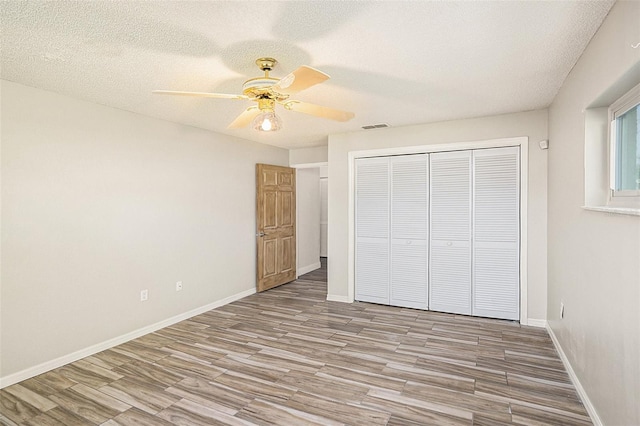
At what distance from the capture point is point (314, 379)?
107 inches

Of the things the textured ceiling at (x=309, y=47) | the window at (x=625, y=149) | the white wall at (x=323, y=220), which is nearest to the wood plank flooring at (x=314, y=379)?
the window at (x=625, y=149)

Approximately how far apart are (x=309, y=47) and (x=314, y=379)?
2443mm

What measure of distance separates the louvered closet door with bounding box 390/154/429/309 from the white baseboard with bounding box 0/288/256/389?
245 cm

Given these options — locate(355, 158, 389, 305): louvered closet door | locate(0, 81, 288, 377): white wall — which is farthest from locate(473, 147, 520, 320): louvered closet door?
locate(0, 81, 288, 377): white wall

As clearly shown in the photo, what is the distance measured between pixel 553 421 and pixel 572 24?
2.39m

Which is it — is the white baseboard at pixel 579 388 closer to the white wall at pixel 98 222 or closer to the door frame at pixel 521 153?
the door frame at pixel 521 153

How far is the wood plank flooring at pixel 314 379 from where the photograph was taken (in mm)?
2275

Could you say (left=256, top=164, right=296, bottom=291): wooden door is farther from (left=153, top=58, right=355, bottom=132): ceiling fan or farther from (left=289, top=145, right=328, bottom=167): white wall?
(left=153, top=58, right=355, bottom=132): ceiling fan

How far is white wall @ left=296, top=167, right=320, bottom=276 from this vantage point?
667cm

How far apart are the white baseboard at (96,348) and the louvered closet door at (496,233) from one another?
339cm

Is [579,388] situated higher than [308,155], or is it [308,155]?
[308,155]

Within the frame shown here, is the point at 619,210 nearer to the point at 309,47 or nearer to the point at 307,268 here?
the point at 309,47

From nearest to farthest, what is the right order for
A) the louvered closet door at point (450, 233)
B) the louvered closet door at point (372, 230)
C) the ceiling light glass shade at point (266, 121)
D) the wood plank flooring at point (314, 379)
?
the wood plank flooring at point (314, 379), the ceiling light glass shade at point (266, 121), the louvered closet door at point (450, 233), the louvered closet door at point (372, 230)

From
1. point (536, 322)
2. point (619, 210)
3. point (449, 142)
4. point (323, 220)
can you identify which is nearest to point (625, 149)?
point (619, 210)
